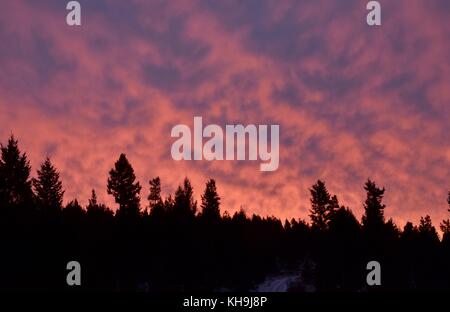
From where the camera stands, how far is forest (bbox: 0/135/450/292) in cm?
4472

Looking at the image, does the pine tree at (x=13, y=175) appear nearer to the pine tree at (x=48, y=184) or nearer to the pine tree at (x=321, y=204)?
the pine tree at (x=48, y=184)

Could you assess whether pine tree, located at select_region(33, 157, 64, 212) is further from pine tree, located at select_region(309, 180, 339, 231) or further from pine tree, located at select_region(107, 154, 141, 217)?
pine tree, located at select_region(309, 180, 339, 231)

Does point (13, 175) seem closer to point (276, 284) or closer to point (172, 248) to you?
point (172, 248)

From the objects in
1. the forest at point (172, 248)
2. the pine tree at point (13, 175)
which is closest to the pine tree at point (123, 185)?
the forest at point (172, 248)

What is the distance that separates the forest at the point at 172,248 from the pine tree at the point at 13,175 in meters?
0.15

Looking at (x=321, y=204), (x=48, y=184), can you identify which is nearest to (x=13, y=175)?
(x=48, y=184)

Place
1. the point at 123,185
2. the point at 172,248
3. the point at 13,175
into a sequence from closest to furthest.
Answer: the point at 172,248
the point at 13,175
the point at 123,185

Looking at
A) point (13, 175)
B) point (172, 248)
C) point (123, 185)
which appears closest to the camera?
point (172, 248)

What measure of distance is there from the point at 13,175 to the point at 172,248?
92.5 feet

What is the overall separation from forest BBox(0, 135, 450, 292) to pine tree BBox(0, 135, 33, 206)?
6.1 inches

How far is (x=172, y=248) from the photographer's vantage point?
62188mm

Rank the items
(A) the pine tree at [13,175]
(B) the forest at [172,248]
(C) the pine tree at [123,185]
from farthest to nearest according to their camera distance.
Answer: (C) the pine tree at [123,185], (A) the pine tree at [13,175], (B) the forest at [172,248]

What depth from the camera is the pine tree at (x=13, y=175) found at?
7119 cm
